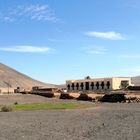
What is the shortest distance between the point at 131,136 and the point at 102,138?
1703 mm

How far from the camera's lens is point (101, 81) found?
152m

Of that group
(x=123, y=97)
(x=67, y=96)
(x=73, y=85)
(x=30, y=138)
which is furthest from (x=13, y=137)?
(x=73, y=85)

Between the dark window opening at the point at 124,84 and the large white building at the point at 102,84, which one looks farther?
the dark window opening at the point at 124,84

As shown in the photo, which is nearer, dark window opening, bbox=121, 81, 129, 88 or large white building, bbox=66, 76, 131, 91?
large white building, bbox=66, 76, 131, 91

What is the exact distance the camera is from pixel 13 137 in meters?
24.8

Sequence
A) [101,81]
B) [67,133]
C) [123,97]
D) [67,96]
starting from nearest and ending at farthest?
[67,133], [123,97], [67,96], [101,81]

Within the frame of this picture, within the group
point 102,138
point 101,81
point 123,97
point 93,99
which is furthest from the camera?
point 101,81

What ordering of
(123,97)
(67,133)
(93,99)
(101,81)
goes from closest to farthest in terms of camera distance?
(67,133) → (123,97) → (93,99) → (101,81)

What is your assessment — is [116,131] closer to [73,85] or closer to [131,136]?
[131,136]

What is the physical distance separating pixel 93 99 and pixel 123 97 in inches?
315

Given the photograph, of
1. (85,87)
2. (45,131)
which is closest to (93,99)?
(45,131)

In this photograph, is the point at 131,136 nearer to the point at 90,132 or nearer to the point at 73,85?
the point at 90,132

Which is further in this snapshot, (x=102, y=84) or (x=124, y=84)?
(x=102, y=84)

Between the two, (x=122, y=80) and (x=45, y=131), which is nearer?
(x=45, y=131)
